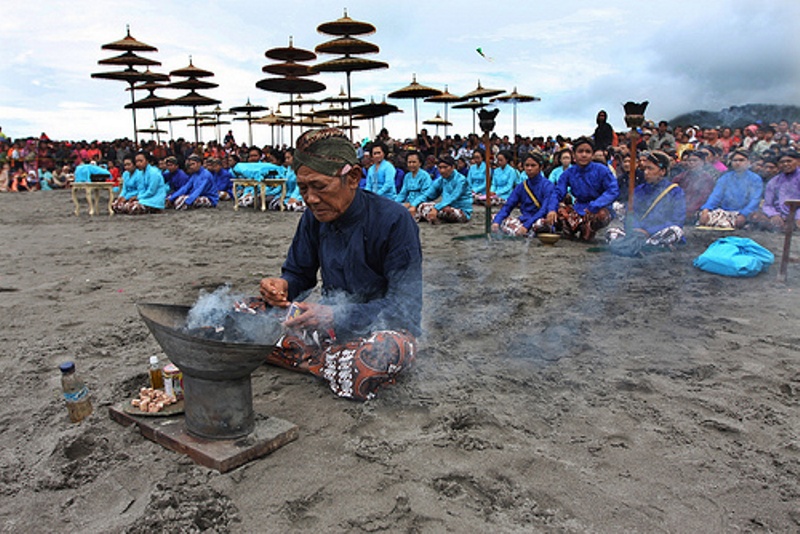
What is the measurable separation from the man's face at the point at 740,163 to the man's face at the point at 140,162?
1015 centimetres

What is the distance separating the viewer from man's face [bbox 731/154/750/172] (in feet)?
24.8

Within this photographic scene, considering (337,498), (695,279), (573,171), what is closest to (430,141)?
(573,171)

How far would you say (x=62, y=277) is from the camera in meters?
5.35

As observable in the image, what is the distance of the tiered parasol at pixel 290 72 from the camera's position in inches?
471

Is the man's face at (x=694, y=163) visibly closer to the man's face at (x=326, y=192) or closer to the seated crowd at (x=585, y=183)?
the seated crowd at (x=585, y=183)

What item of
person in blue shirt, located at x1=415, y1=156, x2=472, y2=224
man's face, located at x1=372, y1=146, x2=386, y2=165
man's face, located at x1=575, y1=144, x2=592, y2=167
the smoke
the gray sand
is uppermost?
man's face, located at x1=372, y1=146, x2=386, y2=165

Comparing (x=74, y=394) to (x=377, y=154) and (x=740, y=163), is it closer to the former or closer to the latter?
(x=377, y=154)

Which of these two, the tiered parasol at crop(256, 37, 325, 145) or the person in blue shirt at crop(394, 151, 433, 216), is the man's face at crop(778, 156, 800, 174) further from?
the tiered parasol at crop(256, 37, 325, 145)

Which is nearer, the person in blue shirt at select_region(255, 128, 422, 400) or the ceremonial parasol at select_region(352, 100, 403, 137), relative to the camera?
the person in blue shirt at select_region(255, 128, 422, 400)

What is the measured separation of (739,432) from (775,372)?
0.84 m

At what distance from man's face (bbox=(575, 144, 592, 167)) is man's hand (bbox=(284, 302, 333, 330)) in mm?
5141

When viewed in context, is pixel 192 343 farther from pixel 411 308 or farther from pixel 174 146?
pixel 174 146

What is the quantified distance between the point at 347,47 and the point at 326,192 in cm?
899

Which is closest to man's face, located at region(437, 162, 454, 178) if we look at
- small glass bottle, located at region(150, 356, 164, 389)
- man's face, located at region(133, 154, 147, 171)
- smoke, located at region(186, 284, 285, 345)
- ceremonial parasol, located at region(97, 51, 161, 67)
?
man's face, located at region(133, 154, 147, 171)
